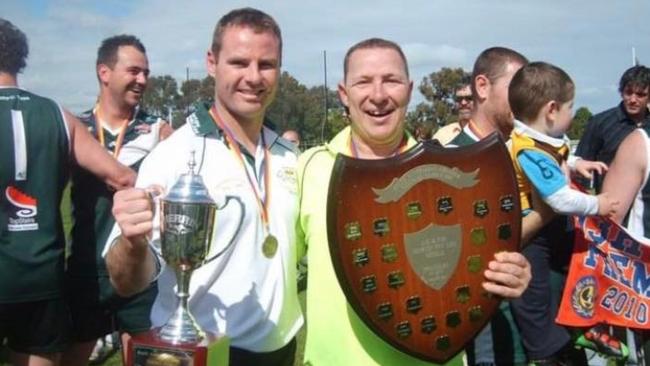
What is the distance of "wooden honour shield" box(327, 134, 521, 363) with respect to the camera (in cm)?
223

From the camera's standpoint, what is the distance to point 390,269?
90.0 inches

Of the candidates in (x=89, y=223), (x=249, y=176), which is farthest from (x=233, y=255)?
(x=89, y=223)

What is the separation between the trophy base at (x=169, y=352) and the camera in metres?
2.04

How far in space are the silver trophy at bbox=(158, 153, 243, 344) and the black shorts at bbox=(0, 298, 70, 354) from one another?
69.6 inches

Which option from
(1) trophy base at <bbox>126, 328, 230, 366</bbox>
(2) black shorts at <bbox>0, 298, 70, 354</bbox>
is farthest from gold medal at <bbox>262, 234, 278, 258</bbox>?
(2) black shorts at <bbox>0, 298, 70, 354</bbox>

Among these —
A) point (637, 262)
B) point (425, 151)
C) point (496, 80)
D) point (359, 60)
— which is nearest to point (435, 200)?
point (425, 151)

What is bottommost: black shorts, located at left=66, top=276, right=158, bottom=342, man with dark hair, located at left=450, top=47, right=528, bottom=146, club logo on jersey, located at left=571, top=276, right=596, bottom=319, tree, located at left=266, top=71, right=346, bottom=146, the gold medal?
black shorts, located at left=66, top=276, right=158, bottom=342

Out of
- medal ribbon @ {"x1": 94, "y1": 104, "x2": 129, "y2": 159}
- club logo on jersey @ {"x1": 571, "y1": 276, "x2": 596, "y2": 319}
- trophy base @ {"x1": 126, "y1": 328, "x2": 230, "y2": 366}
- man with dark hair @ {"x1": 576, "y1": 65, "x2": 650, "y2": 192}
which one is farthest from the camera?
man with dark hair @ {"x1": 576, "y1": 65, "x2": 650, "y2": 192}

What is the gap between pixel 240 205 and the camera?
8.00 ft

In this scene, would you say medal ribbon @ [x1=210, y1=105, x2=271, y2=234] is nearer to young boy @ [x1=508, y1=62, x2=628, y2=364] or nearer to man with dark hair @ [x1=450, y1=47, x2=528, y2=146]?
young boy @ [x1=508, y1=62, x2=628, y2=364]

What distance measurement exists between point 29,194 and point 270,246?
5.55ft

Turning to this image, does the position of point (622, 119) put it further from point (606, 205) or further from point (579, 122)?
point (579, 122)

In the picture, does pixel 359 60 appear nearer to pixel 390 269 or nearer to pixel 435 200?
pixel 435 200

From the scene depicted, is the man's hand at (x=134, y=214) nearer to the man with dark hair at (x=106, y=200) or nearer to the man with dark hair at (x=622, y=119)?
the man with dark hair at (x=106, y=200)
